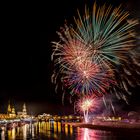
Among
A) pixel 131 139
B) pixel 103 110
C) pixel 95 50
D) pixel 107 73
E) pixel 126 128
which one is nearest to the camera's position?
pixel 131 139

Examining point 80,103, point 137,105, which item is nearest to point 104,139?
point 80,103

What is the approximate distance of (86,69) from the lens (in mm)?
29906

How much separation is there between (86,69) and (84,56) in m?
1.65

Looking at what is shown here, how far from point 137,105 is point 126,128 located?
160 ft

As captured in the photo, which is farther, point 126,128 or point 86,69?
point 126,128

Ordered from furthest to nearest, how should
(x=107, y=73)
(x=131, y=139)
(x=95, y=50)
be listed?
1. (x=107, y=73)
2. (x=95, y=50)
3. (x=131, y=139)

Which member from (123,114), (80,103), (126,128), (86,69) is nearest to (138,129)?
(126,128)

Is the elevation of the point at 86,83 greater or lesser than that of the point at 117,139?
greater

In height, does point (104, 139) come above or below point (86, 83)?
below

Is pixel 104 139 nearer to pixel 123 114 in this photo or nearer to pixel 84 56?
pixel 84 56

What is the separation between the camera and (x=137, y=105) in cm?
8544

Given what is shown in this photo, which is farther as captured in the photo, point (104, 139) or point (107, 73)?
point (107, 73)

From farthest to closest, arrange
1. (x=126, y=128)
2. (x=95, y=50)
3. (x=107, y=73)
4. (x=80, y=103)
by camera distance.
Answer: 1. (x=80, y=103)
2. (x=126, y=128)
3. (x=107, y=73)
4. (x=95, y=50)

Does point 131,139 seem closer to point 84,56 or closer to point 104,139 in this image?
point 104,139
